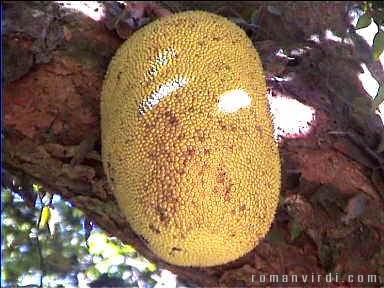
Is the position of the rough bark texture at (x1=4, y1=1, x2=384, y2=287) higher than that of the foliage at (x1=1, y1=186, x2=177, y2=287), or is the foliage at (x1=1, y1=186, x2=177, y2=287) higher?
the rough bark texture at (x1=4, y1=1, x2=384, y2=287)

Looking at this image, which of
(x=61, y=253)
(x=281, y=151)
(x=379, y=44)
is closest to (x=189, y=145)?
(x=281, y=151)

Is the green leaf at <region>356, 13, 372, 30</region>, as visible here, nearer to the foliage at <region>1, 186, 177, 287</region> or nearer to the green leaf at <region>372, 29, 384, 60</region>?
the green leaf at <region>372, 29, 384, 60</region>

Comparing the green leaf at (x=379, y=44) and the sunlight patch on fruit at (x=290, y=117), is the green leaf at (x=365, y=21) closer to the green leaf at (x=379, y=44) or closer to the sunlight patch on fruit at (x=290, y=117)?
the green leaf at (x=379, y=44)

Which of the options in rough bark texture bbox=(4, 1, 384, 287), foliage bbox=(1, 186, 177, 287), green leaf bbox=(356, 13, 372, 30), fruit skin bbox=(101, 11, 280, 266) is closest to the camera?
fruit skin bbox=(101, 11, 280, 266)

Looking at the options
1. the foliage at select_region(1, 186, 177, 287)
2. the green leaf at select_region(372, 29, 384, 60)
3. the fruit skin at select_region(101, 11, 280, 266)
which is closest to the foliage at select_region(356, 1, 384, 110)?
the green leaf at select_region(372, 29, 384, 60)

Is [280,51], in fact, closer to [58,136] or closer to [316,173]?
[316,173]

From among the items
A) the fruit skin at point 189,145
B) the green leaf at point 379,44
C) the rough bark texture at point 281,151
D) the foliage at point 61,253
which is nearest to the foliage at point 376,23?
the green leaf at point 379,44
